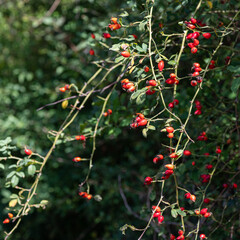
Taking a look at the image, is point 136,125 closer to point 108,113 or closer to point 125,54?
point 125,54

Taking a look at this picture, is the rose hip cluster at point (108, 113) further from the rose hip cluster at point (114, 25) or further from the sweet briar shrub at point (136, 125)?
the rose hip cluster at point (114, 25)

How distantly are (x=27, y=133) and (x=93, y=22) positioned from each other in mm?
1015

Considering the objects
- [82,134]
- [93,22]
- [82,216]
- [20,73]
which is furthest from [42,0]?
[82,134]

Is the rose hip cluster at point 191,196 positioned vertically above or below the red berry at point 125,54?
below

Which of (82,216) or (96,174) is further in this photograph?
(82,216)

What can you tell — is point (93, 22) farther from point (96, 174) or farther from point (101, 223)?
→ point (101, 223)

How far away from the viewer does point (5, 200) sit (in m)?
2.95

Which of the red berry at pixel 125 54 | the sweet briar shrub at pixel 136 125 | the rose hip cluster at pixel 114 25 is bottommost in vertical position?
the sweet briar shrub at pixel 136 125

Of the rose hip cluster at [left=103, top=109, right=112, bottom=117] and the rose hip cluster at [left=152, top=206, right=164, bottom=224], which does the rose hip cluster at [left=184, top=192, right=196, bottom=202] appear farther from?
the rose hip cluster at [left=103, top=109, right=112, bottom=117]

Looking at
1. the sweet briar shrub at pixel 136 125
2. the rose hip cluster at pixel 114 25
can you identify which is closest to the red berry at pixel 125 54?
the sweet briar shrub at pixel 136 125

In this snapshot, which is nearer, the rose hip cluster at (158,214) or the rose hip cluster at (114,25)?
the rose hip cluster at (158,214)

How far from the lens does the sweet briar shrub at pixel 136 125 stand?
1269 millimetres

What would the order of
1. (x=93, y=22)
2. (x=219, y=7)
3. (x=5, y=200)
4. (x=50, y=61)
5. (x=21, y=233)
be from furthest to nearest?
(x=50, y=61)
(x=21, y=233)
(x=5, y=200)
(x=93, y=22)
(x=219, y=7)

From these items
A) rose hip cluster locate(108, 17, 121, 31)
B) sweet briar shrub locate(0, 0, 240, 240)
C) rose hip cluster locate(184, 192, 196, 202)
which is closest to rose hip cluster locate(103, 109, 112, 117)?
sweet briar shrub locate(0, 0, 240, 240)
